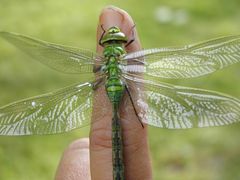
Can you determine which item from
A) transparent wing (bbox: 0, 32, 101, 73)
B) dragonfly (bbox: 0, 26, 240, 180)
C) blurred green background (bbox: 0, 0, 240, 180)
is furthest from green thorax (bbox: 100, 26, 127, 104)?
blurred green background (bbox: 0, 0, 240, 180)

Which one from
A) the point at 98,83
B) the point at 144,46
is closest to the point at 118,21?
the point at 98,83

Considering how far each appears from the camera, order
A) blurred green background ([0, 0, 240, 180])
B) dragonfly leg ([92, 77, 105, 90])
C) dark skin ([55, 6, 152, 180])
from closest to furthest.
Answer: dark skin ([55, 6, 152, 180]) → dragonfly leg ([92, 77, 105, 90]) → blurred green background ([0, 0, 240, 180])

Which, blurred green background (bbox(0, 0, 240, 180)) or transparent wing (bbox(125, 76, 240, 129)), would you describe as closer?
transparent wing (bbox(125, 76, 240, 129))

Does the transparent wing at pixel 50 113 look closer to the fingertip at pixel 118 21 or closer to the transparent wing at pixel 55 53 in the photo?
the transparent wing at pixel 55 53

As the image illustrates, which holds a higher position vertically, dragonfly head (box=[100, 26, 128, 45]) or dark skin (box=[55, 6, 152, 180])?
dragonfly head (box=[100, 26, 128, 45])

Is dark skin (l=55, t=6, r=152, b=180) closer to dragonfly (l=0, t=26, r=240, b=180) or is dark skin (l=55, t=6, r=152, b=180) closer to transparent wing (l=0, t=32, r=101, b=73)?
dragonfly (l=0, t=26, r=240, b=180)

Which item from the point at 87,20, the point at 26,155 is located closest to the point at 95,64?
the point at 26,155

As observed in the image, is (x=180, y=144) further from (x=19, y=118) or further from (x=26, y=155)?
(x=19, y=118)

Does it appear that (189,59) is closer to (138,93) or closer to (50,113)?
(138,93)
